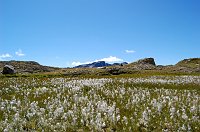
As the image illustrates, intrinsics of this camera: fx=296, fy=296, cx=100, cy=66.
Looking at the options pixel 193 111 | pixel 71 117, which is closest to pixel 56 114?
pixel 71 117

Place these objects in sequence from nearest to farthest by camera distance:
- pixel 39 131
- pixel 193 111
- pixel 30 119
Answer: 1. pixel 39 131
2. pixel 30 119
3. pixel 193 111

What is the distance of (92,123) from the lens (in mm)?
12250

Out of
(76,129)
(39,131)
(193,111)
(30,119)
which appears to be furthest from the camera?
(193,111)

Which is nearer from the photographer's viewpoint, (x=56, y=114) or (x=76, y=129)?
(x=76, y=129)

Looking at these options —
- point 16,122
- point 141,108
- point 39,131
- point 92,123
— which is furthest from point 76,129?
point 141,108

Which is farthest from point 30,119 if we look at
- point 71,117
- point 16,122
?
point 71,117

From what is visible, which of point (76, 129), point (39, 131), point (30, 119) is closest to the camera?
point (39, 131)

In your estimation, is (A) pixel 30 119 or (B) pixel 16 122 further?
(A) pixel 30 119

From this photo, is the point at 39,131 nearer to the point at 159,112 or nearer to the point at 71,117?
the point at 71,117

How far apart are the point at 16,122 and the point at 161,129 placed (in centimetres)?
608

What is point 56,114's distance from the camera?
1339 centimetres

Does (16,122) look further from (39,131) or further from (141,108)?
(141,108)

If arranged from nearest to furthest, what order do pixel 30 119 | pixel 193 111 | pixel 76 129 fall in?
pixel 76 129 → pixel 30 119 → pixel 193 111

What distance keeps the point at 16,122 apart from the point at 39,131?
1267mm
